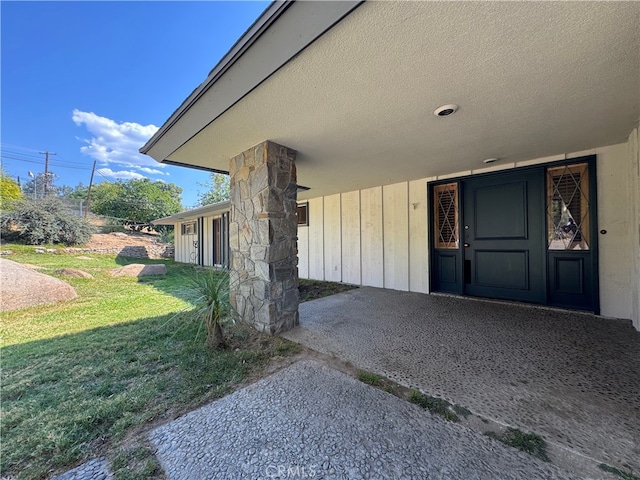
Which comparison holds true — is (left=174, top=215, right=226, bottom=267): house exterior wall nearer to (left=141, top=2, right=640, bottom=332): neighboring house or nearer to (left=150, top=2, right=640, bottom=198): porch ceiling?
(left=141, top=2, right=640, bottom=332): neighboring house

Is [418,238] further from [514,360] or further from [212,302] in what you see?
[212,302]

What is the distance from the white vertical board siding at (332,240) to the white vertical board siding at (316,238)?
0.50 feet

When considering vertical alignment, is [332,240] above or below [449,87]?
below

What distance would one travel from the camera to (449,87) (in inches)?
74.7

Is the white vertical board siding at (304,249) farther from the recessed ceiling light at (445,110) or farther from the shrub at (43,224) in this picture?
the shrub at (43,224)

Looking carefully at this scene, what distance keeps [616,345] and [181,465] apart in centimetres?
385

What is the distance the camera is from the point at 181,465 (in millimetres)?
1215

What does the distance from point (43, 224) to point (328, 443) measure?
18.1 meters

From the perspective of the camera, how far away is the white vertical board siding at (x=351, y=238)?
5977 mm

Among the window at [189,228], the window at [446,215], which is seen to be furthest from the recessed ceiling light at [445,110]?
the window at [189,228]

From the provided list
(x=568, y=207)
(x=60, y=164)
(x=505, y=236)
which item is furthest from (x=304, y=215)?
(x=60, y=164)

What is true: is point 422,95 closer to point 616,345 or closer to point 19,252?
point 616,345

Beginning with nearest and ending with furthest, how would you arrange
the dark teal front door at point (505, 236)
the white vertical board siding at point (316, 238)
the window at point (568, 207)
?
the window at point (568, 207) < the dark teal front door at point (505, 236) < the white vertical board siding at point (316, 238)

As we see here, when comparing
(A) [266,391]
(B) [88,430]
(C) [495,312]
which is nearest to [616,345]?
(C) [495,312]
